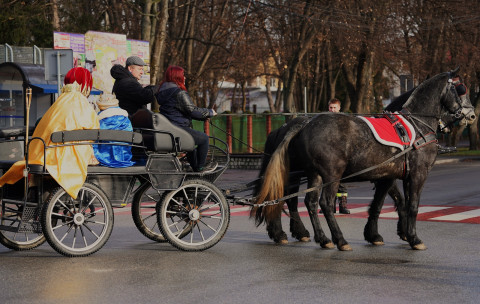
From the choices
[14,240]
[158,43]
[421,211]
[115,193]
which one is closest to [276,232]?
[115,193]

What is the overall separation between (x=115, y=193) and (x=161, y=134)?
829mm

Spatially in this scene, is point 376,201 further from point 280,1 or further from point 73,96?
point 280,1

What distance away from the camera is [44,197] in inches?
359

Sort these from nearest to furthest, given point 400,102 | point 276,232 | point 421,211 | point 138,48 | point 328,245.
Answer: point 328,245, point 276,232, point 400,102, point 421,211, point 138,48

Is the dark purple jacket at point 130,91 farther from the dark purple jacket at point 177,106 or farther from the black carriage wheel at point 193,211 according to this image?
the black carriage wheel at point 193,211

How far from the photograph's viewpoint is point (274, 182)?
9883 millimetres

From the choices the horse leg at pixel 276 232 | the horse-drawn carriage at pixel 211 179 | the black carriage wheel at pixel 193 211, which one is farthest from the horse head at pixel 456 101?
the black carriage wheel at pixel 193 211

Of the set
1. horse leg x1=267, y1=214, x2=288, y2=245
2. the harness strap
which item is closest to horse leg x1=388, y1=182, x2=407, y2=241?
the harness strap

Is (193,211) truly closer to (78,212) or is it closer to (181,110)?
(181,110)

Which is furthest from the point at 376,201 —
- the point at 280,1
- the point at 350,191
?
the point at 280,1

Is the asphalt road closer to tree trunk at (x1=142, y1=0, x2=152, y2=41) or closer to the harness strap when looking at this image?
the harness strap

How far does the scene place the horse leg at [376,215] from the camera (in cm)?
1017

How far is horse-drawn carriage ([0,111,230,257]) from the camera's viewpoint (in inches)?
354

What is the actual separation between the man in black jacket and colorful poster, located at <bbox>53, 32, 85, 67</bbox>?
13705mm
